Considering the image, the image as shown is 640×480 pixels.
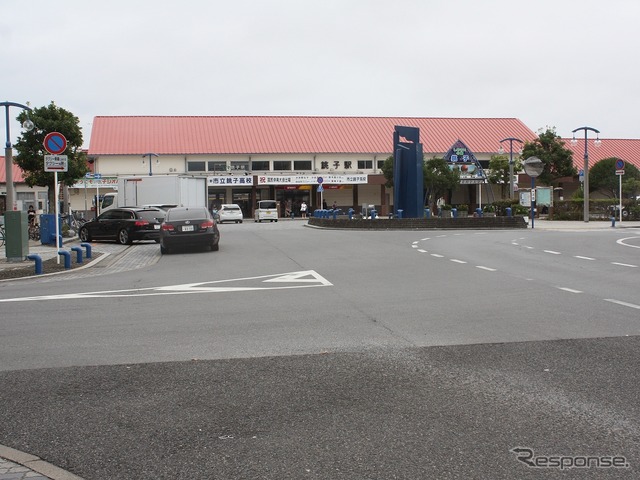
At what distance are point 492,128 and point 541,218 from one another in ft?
74.2

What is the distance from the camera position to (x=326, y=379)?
19.3ft

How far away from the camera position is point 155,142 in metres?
63.2

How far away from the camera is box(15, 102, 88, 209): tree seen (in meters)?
34.9

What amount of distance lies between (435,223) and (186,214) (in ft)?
54.4

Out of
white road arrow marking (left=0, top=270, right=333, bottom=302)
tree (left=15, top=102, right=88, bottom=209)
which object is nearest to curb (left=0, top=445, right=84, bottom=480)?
white road arrow marking (left=0, top=270, right=333, bottom=302)

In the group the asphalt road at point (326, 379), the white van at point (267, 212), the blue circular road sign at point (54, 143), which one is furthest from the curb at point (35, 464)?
the white van at point (267, 212)

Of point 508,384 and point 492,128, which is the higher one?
point 492,128

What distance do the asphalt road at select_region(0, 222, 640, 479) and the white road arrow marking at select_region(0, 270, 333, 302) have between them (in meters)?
0.13

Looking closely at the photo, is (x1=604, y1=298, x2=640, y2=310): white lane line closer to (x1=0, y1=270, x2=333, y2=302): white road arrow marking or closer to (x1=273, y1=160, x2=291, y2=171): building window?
(x1=0, y1=270, x2=333, y2=302): white road arrow marking

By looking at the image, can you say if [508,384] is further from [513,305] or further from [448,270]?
[448,270]

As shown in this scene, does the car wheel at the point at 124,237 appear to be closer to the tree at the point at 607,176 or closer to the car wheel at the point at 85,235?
the car wheel at the point at 85,235

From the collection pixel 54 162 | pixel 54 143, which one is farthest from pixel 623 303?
pixel 54 143

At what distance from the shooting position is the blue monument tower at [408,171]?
36.4 m

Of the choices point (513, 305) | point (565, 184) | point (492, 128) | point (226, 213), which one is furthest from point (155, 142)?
point (513, 305)
